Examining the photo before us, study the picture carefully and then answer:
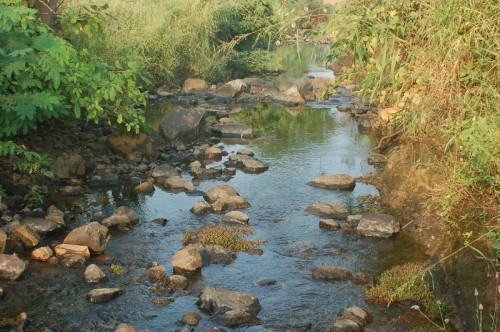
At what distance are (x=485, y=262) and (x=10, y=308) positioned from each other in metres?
3.82

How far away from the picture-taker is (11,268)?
599 centimetres

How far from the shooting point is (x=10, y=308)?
5461 millimetres

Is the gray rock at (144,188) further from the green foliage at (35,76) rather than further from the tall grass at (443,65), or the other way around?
the tall grass at (443,65)

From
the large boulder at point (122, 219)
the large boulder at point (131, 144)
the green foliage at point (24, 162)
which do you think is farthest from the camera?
the large boulder at point (131, 144)

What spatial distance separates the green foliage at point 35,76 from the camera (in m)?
7.31

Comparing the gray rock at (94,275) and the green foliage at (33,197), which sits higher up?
the gray rock at (94,275)

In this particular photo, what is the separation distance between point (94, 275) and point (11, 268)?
745mm

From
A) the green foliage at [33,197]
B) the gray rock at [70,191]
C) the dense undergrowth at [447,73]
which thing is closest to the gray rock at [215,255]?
the dense undergrowth at [447,73]

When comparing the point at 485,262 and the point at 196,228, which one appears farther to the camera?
the point at 196,228

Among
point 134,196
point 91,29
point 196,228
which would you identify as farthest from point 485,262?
point 91,29

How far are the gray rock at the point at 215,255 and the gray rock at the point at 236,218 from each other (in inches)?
36.6

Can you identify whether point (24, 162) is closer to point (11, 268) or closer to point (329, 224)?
point (11, 268)

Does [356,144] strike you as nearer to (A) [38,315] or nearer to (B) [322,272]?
(B) [322,272]

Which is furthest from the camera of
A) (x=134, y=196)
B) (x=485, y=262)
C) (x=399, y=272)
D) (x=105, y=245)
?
(x=134, y=196)
